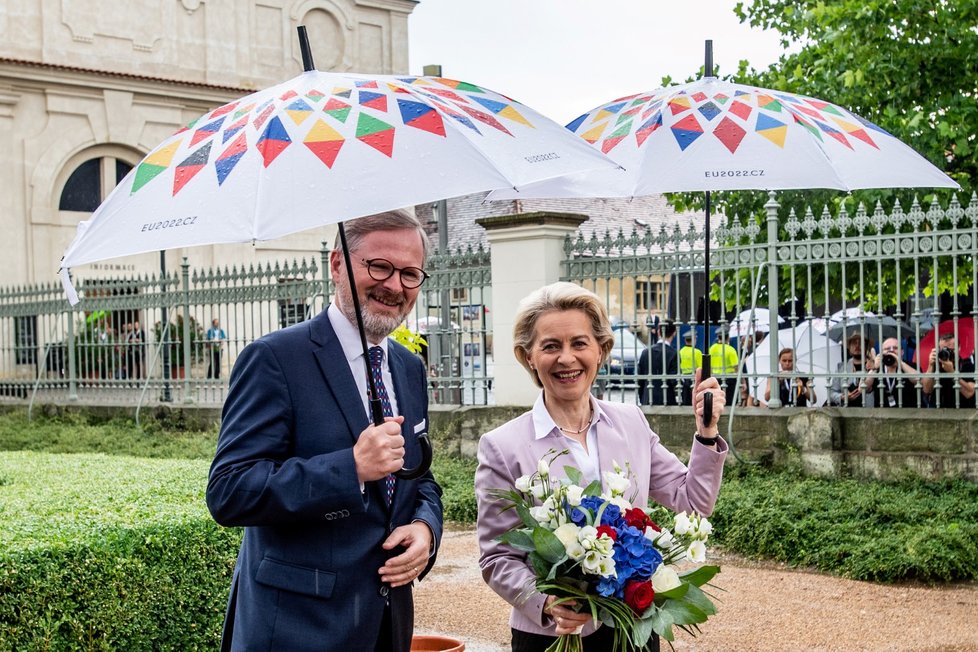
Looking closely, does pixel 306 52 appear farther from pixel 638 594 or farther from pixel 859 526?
pixel 859 526

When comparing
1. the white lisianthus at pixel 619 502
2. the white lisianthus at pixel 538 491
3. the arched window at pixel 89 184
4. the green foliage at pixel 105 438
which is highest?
the arched window at pixel 89 184

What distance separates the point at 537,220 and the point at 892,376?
3.78 metres

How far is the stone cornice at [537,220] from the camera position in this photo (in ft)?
38.5

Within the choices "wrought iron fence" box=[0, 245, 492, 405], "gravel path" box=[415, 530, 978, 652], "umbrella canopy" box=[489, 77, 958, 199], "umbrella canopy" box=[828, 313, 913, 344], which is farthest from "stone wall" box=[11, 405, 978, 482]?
"umbrella canopy" box=[489, 77, 958, 199]

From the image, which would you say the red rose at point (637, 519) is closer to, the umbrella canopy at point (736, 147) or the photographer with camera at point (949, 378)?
the umbrella canopy at point (736, 147)

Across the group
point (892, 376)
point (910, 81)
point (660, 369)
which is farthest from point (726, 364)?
point (910, 81)

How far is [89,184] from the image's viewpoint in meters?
28.3

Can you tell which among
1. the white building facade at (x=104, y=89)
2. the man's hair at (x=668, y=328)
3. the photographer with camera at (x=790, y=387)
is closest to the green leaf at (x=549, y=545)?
the photographer with camera at (x=790, y=387)

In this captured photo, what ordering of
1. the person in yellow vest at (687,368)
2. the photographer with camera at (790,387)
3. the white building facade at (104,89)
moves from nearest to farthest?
the photographer with camera at (790,387) → the person in yellow vest at (687,368) → the white building facade at (104,89)

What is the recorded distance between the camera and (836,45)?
12.6 metres

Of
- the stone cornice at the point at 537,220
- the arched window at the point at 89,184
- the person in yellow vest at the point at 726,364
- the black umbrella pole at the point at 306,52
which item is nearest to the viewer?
the black umbrella pole at the point at 306,52

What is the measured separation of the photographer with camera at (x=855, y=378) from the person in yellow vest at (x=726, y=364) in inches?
34.7

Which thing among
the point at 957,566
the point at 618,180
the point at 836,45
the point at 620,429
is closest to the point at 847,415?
the point at 957,566

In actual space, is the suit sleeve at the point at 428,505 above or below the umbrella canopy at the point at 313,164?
below
